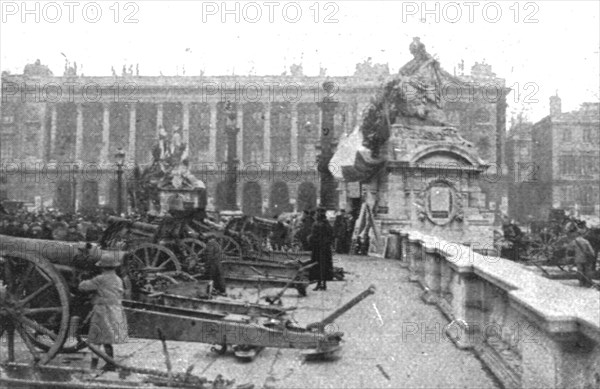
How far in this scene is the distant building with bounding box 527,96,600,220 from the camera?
63.5m

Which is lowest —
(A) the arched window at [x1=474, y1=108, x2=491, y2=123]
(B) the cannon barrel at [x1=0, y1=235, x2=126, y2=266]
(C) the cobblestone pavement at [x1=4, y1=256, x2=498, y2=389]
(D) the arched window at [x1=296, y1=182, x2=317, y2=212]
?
(C) the cobblestone pavement at [x1=4, y1=256, x2=498, y2=389]

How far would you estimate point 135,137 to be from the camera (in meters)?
74.1

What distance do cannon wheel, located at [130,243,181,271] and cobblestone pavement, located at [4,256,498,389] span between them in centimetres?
293

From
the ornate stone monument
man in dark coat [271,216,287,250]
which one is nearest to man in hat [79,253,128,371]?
man in dark coat [271,216,287,250]

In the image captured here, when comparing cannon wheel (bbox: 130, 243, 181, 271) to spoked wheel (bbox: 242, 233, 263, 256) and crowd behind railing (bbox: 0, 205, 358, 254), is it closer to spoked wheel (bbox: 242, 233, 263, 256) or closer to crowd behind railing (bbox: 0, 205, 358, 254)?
crowd behind railing (bbox: 0, 205, 358, 254)

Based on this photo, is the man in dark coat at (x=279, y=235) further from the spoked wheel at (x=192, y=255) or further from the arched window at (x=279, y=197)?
the arched window at (x=279, y=197)

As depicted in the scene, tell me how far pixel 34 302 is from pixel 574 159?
65.9 metres

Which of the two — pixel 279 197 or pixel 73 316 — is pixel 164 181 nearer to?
pixel 73 316

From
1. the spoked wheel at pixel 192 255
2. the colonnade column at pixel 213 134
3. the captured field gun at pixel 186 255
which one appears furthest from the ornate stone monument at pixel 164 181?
the colonnade column at pixel 213 134

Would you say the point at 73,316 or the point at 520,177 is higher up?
the point at 520,177

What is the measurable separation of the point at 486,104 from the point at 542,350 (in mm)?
72593

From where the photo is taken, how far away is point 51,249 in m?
6.68

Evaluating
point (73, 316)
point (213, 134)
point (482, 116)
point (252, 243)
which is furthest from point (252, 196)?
point (73, 316)

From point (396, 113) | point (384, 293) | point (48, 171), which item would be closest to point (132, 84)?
point (48, 171)
